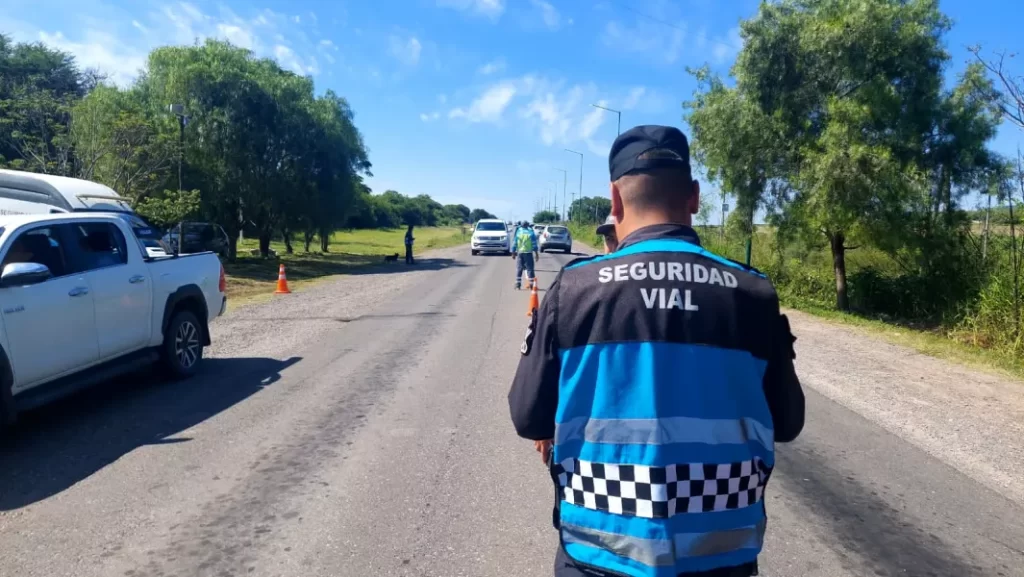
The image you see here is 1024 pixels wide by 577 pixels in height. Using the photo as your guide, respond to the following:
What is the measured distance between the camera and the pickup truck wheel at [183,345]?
27.5 feet

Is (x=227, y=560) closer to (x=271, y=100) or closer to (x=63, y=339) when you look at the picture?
(x=63, y=339)

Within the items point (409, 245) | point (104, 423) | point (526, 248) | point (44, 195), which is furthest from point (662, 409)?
point (409, 245)

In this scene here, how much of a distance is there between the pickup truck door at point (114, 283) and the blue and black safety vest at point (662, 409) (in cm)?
A: 662

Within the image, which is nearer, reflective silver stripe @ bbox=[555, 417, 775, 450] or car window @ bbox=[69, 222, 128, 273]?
reflective silver stripe @ bbox=[555, 417, 775, 450]

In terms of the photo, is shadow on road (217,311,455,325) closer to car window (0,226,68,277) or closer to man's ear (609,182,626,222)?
car window (0,226,68,277)

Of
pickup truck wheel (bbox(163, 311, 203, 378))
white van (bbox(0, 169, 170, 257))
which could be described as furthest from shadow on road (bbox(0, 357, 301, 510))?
white van (bbox(0, 169, 170, 257))

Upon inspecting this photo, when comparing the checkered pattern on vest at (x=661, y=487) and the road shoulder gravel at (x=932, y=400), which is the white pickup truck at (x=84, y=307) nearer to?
the checkered pattern on vest at (x=661, y=487)

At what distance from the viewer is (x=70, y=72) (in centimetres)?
4225

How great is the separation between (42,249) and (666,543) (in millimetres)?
6927

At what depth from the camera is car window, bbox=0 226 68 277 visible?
6605 millimetres

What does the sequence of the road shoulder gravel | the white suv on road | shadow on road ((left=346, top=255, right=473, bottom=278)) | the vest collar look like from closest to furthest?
the vest collar
the road shoulder gravel
shadow on road ((left=346, top=255, right=473, bottom=278))
the white suv on road

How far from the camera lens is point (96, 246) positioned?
24.9 feet

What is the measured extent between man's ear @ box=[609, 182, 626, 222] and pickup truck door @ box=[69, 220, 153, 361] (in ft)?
21.3

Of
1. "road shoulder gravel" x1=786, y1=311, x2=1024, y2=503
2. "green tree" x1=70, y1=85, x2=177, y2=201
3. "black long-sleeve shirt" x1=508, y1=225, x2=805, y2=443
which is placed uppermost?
"green tree" x1=70, y1=85, x2=177, y2=201
